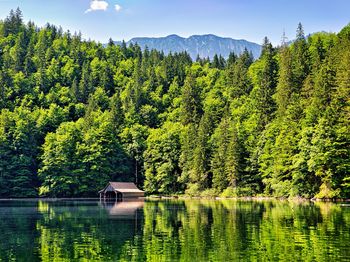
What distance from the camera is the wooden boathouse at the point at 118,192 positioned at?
113062 mm

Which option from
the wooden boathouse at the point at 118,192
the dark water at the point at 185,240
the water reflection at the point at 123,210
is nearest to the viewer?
the dark water at the point at 185,240

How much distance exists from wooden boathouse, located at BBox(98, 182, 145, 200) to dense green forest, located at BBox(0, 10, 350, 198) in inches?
269

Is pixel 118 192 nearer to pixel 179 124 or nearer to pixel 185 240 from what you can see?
pixel 179 124

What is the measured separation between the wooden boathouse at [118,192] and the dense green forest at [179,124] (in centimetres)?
684

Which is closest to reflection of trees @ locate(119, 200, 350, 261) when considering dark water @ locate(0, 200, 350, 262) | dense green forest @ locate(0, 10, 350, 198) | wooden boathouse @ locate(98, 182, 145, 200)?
dark water @ locate(0, 200, 350, 262)

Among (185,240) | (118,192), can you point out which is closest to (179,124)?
(118,192)

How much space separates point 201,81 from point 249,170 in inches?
2889

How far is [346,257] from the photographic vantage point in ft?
80.1

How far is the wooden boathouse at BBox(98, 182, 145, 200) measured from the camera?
11306 centimetres

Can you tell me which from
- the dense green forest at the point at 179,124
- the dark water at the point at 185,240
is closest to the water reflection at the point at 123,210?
the dark water at the point at 185,240

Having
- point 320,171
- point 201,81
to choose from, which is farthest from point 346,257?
point 201,81

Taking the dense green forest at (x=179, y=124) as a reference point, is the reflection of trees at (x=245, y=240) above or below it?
below

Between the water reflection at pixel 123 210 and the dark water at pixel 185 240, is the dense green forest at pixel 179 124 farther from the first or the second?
the dark water at pixel 185 240

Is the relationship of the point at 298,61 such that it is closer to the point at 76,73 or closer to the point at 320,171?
the point at 320,171
